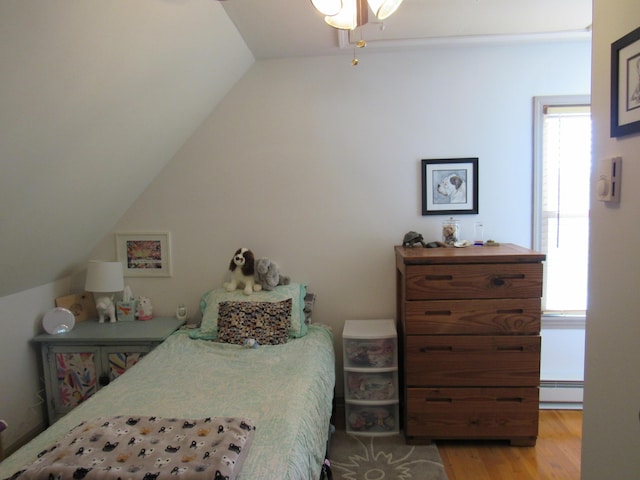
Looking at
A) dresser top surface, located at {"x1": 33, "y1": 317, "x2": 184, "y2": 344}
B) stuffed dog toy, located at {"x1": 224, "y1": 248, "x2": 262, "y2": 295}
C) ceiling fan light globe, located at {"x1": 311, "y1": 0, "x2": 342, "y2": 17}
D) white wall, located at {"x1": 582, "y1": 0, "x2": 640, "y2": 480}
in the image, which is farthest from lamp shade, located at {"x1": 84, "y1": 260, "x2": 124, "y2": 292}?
white wall, located at {"x1": 582, "y1": 0, "x2": 640, "y2": 480}

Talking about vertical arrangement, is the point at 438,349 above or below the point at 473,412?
above

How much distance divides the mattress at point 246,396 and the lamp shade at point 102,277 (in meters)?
0.58

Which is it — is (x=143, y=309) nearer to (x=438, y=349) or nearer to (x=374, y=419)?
(x=374, y=419)

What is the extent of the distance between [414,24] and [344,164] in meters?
0.91

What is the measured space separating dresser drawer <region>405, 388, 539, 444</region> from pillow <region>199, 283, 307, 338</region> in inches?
30.1

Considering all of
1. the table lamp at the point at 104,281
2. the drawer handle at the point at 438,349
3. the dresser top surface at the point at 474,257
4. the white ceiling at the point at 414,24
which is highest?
the white ceiling at the point at 414,24

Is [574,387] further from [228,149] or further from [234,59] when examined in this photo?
[234,59]

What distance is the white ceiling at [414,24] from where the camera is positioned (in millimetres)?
2156

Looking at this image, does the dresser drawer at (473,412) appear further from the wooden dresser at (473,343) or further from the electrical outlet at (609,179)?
the electrical outlet at (609,179)

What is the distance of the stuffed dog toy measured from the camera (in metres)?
2.79

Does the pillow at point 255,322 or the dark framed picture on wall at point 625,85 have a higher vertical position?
the dark framed picture on wall at point 625,85

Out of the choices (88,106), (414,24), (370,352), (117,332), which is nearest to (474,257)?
(370,352)

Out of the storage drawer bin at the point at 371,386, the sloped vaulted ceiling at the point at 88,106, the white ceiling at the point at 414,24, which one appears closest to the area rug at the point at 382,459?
the storage drawer bin at the point at 371,386

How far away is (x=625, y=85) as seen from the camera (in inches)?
39.8
